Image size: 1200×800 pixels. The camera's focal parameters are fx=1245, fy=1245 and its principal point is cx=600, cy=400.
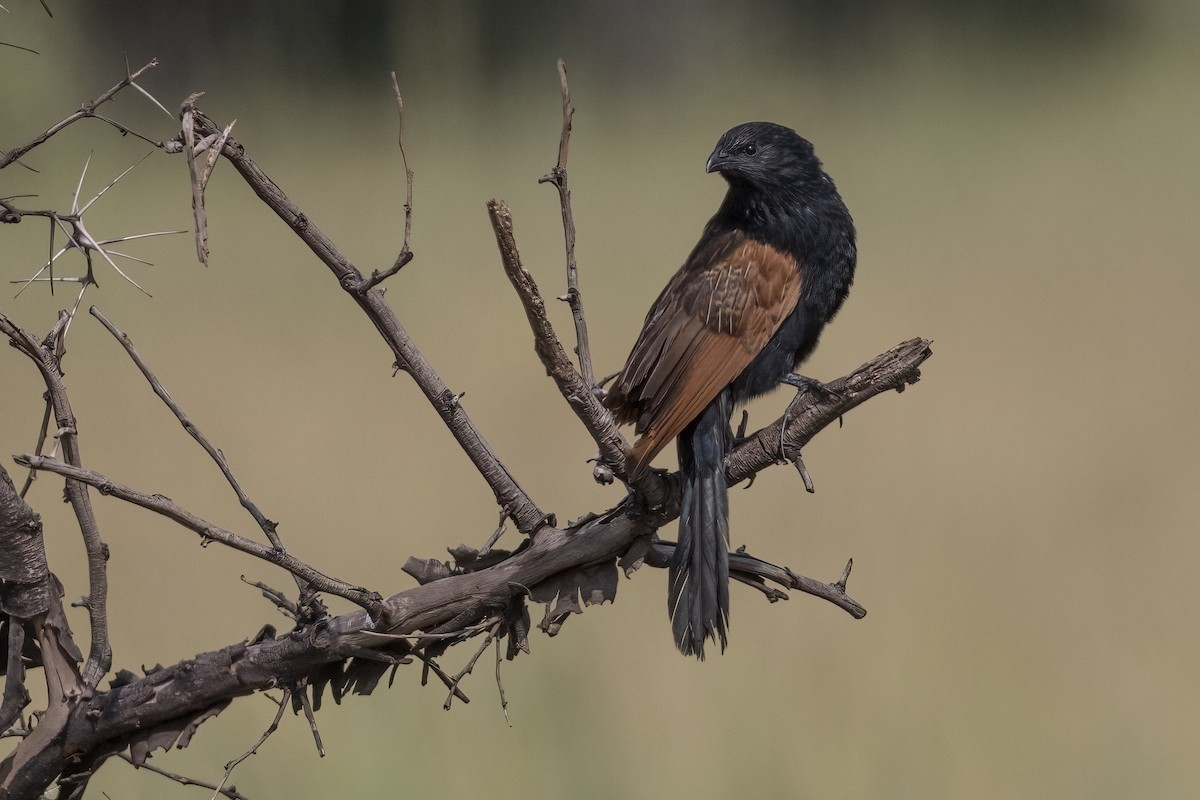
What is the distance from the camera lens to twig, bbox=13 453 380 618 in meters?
1.02

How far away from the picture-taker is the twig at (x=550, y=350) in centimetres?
99

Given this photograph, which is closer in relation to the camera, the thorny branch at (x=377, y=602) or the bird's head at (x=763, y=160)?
the thorny branch at (x=377, y=602)

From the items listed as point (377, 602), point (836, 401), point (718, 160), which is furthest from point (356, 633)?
point (718, 160)

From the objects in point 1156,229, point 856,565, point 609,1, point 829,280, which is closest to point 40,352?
point 829,280

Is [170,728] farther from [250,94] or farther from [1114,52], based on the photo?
[1114,52]

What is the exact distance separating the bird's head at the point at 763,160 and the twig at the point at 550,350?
958 millimetres

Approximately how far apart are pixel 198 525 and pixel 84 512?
1.05 feet

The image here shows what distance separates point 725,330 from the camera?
183 centimetres

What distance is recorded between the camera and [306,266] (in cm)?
→ 697

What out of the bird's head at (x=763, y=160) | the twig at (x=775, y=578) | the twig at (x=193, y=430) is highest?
the bird's head at (x=763, y=160)

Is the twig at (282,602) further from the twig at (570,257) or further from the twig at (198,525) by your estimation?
the twig at (570,257)

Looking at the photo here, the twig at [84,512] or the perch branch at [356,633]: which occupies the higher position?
the twig at [84,512]

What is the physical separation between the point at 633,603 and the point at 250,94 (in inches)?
240

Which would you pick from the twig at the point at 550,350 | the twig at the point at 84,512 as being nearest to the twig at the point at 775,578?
the twig at the point at 550,350
